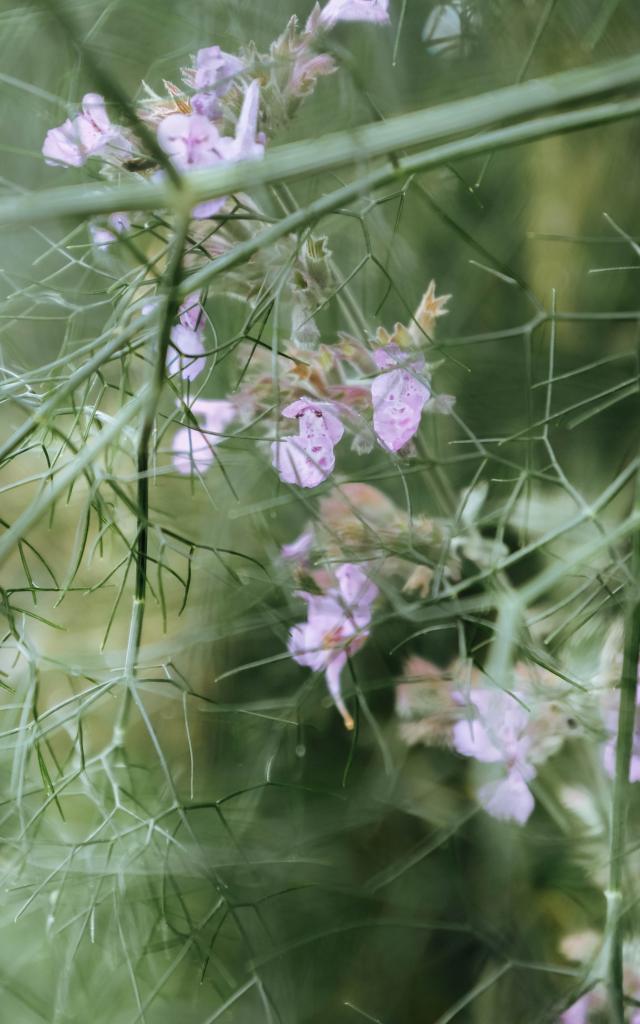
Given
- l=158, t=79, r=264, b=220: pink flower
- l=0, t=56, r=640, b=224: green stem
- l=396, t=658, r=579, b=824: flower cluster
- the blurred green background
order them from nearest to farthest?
l=0, t=56, r=640, b=224: green stem, l=158, t=79, r=264, b=220: pink flower, l=396, t=658, r=579, b=824: flower cluster, the blurred green background

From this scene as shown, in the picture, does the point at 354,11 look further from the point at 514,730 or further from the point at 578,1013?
the point at 578,1013

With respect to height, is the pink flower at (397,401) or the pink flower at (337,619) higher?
the pink flower at (397,401)

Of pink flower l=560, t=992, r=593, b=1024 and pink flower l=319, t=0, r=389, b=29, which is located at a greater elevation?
pink flower l=319, t=0, r=389, b=29

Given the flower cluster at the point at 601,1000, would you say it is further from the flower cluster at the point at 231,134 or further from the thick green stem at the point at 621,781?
the flower cluster at the point at 231,134

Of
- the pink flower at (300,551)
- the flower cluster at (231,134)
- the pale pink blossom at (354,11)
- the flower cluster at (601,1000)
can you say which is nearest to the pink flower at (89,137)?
the flower cluster at (231,134)

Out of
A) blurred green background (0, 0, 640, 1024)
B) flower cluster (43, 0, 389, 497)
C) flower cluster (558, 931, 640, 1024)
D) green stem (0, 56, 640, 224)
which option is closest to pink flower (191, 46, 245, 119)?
flower cluster (43, 0, 389, 497)

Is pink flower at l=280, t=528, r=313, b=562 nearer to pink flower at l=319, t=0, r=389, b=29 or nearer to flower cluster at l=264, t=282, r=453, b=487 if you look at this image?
flower cluster at l=264, t=282, r=453, b=487
